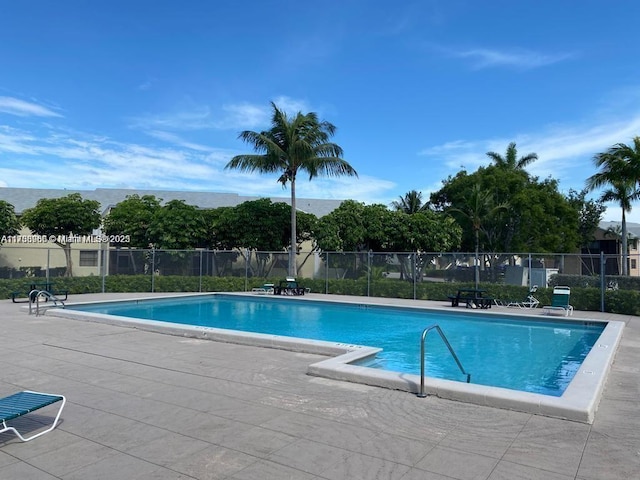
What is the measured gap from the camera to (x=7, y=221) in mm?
25406

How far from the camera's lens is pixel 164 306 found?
63.0 ft

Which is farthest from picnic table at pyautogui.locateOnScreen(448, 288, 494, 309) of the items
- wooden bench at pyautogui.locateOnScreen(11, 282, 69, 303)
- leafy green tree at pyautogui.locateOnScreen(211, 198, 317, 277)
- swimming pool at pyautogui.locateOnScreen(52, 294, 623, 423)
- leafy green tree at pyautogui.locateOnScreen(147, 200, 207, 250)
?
leafy green tree at pyautogui.locateOnScreen(147, 200, 207, 250)

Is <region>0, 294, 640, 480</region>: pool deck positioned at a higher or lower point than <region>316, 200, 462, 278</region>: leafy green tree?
lower

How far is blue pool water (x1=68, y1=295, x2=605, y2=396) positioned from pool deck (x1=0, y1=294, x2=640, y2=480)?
198cm

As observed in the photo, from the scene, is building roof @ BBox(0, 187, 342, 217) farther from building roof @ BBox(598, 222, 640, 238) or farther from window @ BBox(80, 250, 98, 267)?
building roof @ BBox(598, 222, 640, 238)

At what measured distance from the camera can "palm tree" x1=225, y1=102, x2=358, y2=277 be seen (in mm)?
24531

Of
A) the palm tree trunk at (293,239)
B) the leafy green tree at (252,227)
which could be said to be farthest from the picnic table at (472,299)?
the leafy green tree at (252,227)

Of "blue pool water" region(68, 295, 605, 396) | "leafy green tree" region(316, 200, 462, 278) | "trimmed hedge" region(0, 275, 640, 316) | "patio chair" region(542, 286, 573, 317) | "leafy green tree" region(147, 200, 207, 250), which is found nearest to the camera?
"blue pool water" region(68, 295, 605, 396)

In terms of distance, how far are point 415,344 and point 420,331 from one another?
2000mm

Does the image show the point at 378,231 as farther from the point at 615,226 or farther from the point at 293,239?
the point at 615,226

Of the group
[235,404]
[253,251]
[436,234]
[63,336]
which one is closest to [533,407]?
[235,404]

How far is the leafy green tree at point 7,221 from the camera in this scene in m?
25.2

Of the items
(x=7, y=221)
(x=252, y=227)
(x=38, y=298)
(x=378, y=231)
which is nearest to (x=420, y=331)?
(x=38, y=298)

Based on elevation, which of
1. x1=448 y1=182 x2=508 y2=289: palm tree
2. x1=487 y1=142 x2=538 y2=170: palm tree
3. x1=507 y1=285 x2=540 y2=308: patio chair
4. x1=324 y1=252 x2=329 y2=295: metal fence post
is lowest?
x1=507 y1=285 x2=540 y2=308: patio chair
